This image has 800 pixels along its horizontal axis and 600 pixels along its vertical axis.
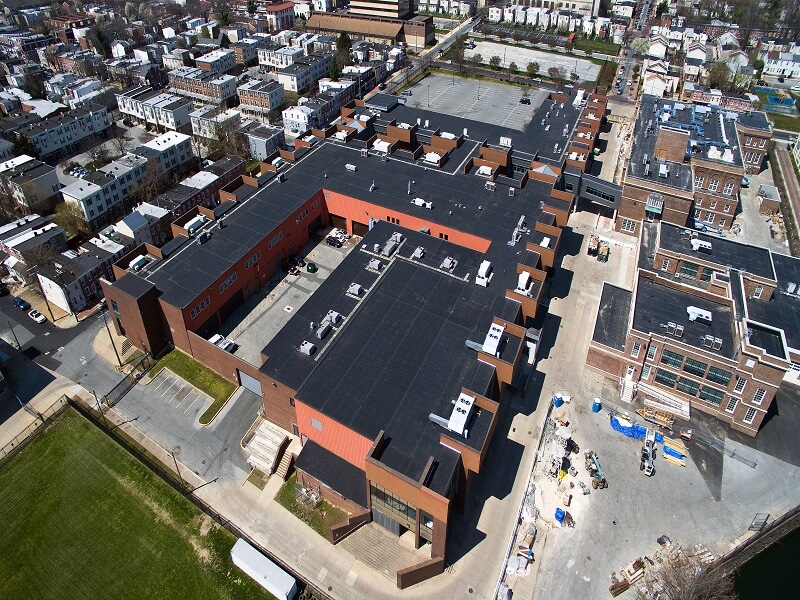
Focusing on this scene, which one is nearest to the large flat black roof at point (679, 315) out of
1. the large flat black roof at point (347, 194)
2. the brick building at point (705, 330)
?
the brick building at point (705, 330)

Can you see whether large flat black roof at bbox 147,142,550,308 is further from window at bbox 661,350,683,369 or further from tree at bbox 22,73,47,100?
tree at bbox 22,73,47,100

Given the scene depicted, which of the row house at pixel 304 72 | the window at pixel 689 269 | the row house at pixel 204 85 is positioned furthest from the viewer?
the row house at pixel 304 72

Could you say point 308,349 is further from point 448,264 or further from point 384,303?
point 448,264

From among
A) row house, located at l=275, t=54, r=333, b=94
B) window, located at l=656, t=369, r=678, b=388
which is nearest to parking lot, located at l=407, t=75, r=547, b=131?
row house, located at l=275, t=54, r=333, b=94

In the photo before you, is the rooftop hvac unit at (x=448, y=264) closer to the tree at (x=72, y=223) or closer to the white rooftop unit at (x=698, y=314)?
the white rooftop unit at (x=698, y=314)

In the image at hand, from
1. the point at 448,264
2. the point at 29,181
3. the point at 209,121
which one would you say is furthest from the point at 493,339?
the point at 209,121
